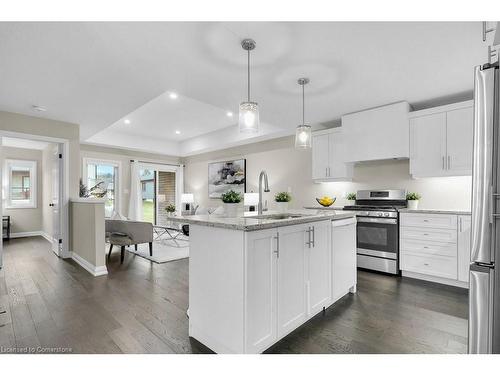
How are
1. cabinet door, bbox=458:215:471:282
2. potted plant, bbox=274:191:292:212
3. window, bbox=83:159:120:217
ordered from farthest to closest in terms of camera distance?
window, bbox=83:159:120:217 < cabinet door, bbox=458:215:471:282 < potted plant, bbox=274:191:292:212

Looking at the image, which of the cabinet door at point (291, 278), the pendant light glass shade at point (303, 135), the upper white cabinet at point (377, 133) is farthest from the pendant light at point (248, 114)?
the upper white cabinet at point (377, 133)

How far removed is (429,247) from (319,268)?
6.53 ft

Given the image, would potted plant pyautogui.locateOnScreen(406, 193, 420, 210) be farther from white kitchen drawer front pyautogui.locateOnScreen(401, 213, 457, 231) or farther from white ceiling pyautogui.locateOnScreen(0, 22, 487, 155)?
white ceiling pyautogui.locateOnScreen(0, 22, 487, 155)

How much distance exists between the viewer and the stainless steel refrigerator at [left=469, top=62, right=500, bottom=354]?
122cm

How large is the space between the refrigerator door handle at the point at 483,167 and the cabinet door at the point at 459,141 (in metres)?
2.35

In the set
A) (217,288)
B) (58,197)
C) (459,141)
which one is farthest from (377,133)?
(58,197)

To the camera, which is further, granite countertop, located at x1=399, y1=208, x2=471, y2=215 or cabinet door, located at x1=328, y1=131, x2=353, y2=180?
cabinet door, located at x1=328, y1=131, x2=353, y2=180

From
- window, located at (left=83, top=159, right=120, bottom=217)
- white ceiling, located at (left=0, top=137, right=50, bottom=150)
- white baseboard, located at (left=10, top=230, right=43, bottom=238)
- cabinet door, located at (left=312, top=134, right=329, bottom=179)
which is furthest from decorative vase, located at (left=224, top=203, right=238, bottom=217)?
white baseboard, located at (left=10, top=230, right=43, bottom=238)

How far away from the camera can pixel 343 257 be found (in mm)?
2641

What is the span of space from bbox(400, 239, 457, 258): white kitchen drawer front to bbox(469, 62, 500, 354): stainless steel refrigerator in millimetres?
2280

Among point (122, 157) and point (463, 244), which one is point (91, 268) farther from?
point (463, 244)

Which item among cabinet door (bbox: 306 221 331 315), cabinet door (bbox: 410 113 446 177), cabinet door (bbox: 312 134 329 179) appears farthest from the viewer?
cabinet door (bbox: 312 134 329 179)

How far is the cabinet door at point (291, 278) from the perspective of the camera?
1817mm
